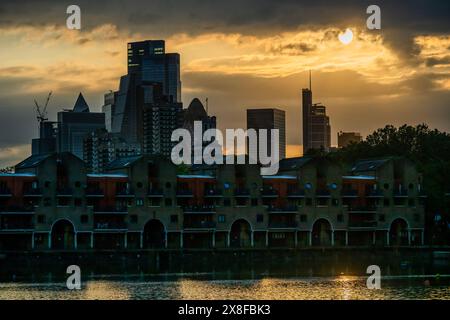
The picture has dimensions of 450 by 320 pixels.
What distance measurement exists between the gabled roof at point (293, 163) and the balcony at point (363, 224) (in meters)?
10.3

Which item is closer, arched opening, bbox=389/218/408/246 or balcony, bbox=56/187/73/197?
balcony, bbox=56/187/73/197

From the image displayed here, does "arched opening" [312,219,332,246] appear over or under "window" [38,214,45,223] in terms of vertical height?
under

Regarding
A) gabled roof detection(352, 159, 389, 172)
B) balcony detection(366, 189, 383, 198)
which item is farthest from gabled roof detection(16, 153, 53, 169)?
gabled roof detection(352, 159, 389, 172)

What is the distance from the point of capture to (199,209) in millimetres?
120188

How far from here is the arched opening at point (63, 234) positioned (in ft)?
369

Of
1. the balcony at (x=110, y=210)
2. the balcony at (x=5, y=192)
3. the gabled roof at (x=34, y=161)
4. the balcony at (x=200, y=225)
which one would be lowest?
the balcony at (x=200, y=225)

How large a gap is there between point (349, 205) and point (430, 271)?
31393 millimetres

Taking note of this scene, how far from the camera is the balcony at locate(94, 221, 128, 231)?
114m

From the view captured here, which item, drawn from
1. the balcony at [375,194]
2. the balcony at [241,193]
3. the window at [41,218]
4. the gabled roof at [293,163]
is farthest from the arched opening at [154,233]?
the balcony at [375,194]

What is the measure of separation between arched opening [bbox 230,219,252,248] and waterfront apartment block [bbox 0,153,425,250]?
5.2 inches

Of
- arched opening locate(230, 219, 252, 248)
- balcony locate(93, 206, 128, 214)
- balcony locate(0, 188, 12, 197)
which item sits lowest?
arched opening locate(230, 219, 252, 248)

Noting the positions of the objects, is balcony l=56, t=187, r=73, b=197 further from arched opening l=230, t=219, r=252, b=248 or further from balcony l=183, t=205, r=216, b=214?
arched opening l=230, t=219, r=252, b=248

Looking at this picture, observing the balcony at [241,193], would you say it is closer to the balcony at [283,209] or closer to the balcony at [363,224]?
the balcony at [283,209]
